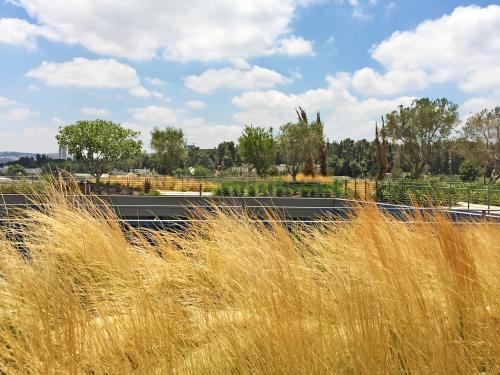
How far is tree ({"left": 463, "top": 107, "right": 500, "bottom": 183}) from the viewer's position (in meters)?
32.9

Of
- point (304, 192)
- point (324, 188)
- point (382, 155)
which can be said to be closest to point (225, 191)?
point (304, 192)

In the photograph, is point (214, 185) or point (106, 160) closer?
point (214, 185)

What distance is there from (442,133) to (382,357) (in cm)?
3774

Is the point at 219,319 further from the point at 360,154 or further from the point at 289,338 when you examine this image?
the point at 360,154

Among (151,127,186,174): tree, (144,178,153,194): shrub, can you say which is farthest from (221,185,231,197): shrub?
(151,127,186,174): tree

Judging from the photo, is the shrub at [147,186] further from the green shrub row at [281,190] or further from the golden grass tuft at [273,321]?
the golden grass tuft at [273,321]

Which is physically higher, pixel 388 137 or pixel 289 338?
pixel 388 137

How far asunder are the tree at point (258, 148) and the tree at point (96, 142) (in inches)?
321

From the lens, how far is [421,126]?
36531 millimetres

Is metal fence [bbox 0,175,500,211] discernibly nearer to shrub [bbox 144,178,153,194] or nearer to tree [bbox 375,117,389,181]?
shrub [bbox 144,178,153,194]

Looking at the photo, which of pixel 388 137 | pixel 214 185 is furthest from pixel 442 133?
pixel 214 185

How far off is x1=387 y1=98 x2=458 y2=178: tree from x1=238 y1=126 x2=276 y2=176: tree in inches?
412

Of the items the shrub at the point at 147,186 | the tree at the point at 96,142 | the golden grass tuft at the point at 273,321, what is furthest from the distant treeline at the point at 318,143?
the golden grass tuft at the point at 273,321

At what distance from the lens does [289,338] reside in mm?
1649
